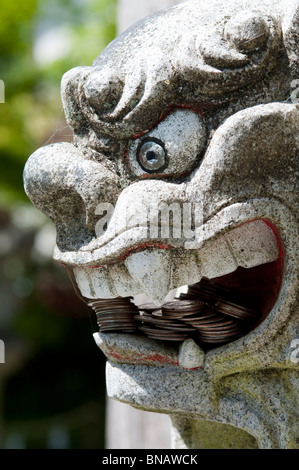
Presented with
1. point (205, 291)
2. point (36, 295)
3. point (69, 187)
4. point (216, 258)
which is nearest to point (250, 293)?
point (205, 291)

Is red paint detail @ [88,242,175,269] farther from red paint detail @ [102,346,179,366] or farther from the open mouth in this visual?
red paint detail @ [102,346,179,366]

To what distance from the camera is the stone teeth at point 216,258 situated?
2.61 ft

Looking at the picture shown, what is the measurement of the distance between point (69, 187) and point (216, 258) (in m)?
0.19

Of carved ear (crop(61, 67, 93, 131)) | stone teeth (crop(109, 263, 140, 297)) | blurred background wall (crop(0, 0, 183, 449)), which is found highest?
blurred background wall (crop(0, 0, 183, 449))

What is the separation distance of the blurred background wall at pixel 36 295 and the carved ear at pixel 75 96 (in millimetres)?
3508

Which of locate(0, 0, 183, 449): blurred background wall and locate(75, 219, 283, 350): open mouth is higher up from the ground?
locate(0, 0, 183, 449): blurred background wall

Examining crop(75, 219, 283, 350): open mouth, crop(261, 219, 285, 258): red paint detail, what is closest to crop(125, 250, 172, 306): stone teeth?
crop(75, 219, 283, 350): open mouth

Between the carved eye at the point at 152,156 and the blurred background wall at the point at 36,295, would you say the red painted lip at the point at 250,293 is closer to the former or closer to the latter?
the carved eye at the point at 152,156

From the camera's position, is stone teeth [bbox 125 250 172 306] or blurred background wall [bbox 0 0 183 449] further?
blurred background wall [bbox 0 0 183 449]

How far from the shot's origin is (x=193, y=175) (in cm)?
79

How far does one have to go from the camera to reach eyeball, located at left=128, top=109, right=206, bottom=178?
0.79m

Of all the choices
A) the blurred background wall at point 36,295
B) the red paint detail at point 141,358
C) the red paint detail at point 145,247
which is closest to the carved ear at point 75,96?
the red paint detail at point 145,247

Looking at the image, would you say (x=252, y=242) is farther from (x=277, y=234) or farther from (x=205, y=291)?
(x=205, y=291)
